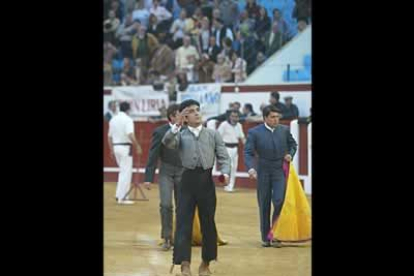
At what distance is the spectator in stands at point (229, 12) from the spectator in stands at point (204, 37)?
113 millimetres

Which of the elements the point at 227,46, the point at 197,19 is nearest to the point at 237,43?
the point at 227,46

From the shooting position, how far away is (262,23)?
6117mm

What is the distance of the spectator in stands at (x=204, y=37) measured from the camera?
620cm

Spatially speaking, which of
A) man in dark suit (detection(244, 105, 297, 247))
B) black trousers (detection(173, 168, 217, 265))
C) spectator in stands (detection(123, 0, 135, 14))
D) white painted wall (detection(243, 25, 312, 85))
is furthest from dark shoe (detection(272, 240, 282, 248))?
spectator in stands (detection(123, 0, 135, 14))

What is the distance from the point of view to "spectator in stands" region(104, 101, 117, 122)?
20.6 feet

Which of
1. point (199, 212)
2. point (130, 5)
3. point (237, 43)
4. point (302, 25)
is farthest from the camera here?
point (130, 5)

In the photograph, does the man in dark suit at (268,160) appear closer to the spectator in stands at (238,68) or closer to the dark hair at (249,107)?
the dark hair at (249,107)

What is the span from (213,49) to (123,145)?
83 cm

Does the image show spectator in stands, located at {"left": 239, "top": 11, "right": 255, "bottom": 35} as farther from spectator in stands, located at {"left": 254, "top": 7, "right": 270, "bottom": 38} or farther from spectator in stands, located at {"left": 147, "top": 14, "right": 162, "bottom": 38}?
spectator in stands, located at {"left": 147, "top": 14, "right": 162, "bottom": 38}

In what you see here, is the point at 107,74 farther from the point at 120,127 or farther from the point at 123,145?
the point at 123,145

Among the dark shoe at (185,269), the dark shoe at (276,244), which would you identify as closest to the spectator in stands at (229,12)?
the dark shoe at (276,244)
